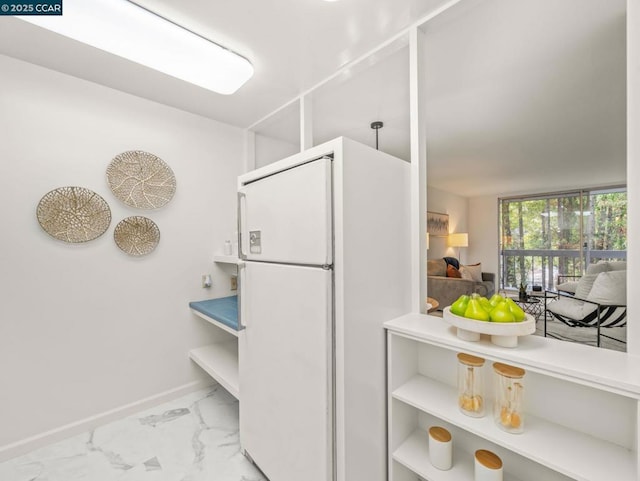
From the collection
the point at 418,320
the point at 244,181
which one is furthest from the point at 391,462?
the point at 244,181

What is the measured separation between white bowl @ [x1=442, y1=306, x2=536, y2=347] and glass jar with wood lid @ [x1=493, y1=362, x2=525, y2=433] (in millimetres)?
100

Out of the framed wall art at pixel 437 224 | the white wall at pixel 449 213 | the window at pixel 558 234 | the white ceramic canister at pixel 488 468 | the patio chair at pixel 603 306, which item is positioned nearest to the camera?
the white ceramic canister at pixel 488 468

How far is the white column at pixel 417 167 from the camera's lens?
1445mm

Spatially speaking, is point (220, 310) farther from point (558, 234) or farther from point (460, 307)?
point (558, 234)

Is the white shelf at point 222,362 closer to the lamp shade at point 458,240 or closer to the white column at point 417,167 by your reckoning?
the white column at point 417,167

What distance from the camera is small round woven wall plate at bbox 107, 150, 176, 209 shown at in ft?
6.68

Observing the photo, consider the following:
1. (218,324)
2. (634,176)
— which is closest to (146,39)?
(218,324)

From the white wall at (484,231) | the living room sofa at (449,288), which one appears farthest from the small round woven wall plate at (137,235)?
the white wall at (484,231)

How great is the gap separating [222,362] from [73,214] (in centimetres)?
144

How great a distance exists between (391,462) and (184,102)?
2.67 meters

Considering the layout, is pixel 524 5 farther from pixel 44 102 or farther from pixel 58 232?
pixel 58 232

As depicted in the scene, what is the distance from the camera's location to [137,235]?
2.13 metres

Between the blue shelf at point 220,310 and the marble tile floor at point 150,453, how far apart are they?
2.32 ft

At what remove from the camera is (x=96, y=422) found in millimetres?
1933
